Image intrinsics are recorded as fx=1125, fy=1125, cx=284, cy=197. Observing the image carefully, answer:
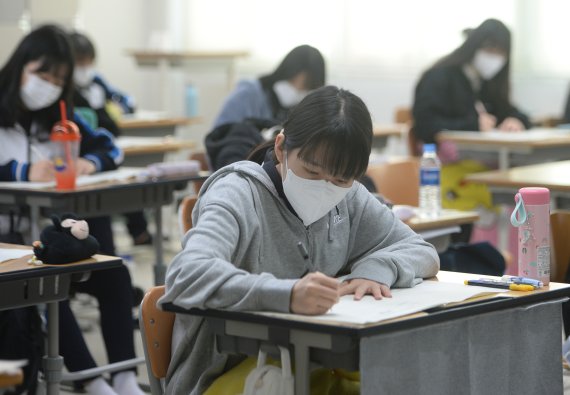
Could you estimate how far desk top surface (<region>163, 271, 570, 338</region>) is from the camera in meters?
1.92

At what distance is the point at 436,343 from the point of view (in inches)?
82.7

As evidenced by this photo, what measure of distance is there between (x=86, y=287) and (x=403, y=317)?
191 cm

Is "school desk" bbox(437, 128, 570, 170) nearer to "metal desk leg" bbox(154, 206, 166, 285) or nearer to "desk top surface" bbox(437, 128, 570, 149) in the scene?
"desk top surface" bbox(437, 128, 570, 149)

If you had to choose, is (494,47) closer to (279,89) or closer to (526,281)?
(279,89)

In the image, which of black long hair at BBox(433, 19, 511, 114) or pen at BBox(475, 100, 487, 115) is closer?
black long hair at BBox(433, 19, 511, 114)

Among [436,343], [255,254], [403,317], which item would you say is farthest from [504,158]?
[403,317]

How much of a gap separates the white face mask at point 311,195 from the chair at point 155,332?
0.33 meters

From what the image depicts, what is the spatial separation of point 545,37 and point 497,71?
2217mm

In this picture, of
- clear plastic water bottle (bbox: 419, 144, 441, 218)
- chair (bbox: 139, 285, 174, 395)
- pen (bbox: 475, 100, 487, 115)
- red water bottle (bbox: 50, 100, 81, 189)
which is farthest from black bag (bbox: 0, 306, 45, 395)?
pen (bbox: 475, 100, 487, 115)

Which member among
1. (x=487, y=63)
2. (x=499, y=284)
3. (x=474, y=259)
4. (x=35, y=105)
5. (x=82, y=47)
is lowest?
(x=474, y=259)

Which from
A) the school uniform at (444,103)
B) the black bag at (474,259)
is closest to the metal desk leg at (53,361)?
the black bag at (474,259)

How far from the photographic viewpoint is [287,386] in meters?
2.05

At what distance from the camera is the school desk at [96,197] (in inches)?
152

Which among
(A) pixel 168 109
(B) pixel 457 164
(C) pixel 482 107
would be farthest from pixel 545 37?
(A) pixel 168 109
